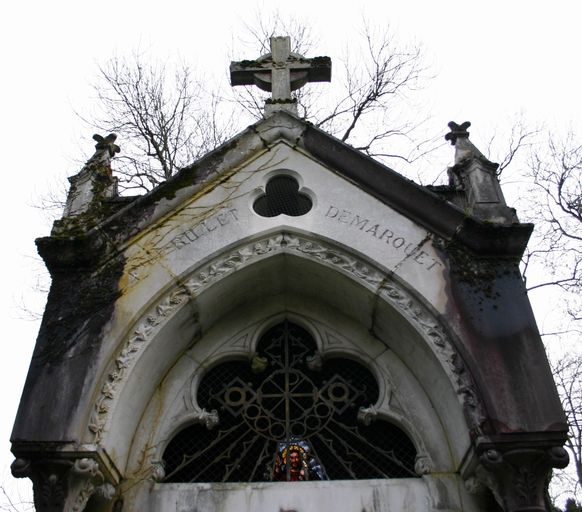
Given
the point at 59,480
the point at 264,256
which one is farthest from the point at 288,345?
the point at 59,480

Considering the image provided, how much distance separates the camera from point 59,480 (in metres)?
4.89

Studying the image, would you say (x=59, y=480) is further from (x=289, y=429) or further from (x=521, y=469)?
(x=521, y=469)

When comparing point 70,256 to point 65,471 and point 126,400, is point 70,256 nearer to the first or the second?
point 126,400

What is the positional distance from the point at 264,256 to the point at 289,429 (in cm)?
172

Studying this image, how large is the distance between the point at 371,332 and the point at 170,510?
259cm

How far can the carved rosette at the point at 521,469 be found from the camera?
4.75 metres

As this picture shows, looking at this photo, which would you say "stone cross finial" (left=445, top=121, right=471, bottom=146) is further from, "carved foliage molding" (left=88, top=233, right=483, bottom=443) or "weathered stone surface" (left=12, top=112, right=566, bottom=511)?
"carved foliage molding" (left=88, top=233, right=483, bottom=443)

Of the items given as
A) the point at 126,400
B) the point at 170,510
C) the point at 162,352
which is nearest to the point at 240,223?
the point at 162,352

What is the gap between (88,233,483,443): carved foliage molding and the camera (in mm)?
5297

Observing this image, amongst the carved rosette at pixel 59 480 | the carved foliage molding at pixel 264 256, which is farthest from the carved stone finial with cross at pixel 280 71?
the carved rosette at pixel 59 480

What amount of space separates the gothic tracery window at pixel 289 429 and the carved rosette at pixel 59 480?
1119mm

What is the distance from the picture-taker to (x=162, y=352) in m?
6.08

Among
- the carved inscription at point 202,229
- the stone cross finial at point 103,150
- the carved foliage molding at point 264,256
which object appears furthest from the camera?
the stone cross finial at point 103,150

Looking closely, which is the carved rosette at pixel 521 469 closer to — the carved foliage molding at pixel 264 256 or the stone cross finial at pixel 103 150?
the carved foliage molding at pixel 264 256
